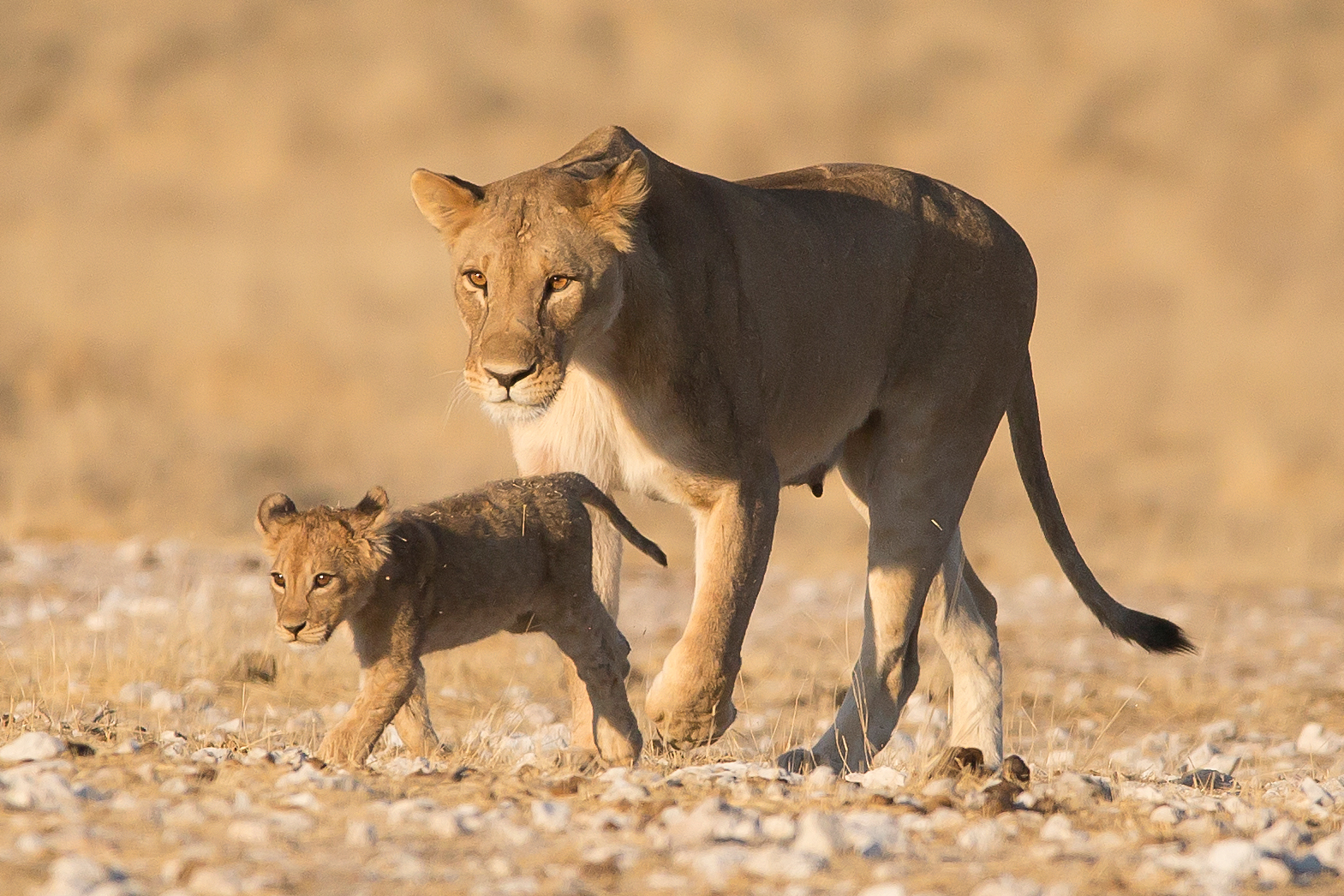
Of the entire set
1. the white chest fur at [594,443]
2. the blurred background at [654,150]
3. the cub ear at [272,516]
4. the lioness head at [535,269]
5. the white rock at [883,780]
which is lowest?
the white rock at [883,780]

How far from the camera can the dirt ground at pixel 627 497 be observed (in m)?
4.05

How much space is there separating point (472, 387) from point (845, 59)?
31.4m

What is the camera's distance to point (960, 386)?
6613 millimetres

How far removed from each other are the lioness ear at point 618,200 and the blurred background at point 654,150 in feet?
24.8

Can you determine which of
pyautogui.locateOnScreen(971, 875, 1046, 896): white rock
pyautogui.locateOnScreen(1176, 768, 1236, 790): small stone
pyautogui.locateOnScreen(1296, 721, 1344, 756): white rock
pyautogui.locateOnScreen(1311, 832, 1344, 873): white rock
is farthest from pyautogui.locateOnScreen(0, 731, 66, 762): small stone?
pyautogui.locateOnScreen(1296, 721, 1344, 756): white rock

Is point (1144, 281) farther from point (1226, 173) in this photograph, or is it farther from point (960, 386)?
point (960, 386)

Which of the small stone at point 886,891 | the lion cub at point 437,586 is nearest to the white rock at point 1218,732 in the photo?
the lion cub at point 437,586

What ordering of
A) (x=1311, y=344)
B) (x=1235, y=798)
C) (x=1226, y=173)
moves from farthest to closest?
(x=1226, y=173), (x=1311, y=344), (x=1235, y=798)

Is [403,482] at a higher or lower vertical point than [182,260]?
lower

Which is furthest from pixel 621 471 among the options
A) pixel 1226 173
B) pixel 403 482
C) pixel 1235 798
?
pixel 1226 173

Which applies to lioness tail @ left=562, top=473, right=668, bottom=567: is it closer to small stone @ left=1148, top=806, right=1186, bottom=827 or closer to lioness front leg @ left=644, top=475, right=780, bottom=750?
lioness front leg @ left=644, top=475, right=780, bottom=750

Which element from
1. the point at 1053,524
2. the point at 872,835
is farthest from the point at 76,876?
the point at 1053,524

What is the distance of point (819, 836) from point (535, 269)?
201 centimetres

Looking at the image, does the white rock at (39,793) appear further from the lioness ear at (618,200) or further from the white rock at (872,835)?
the lioness ear at (618,200)
